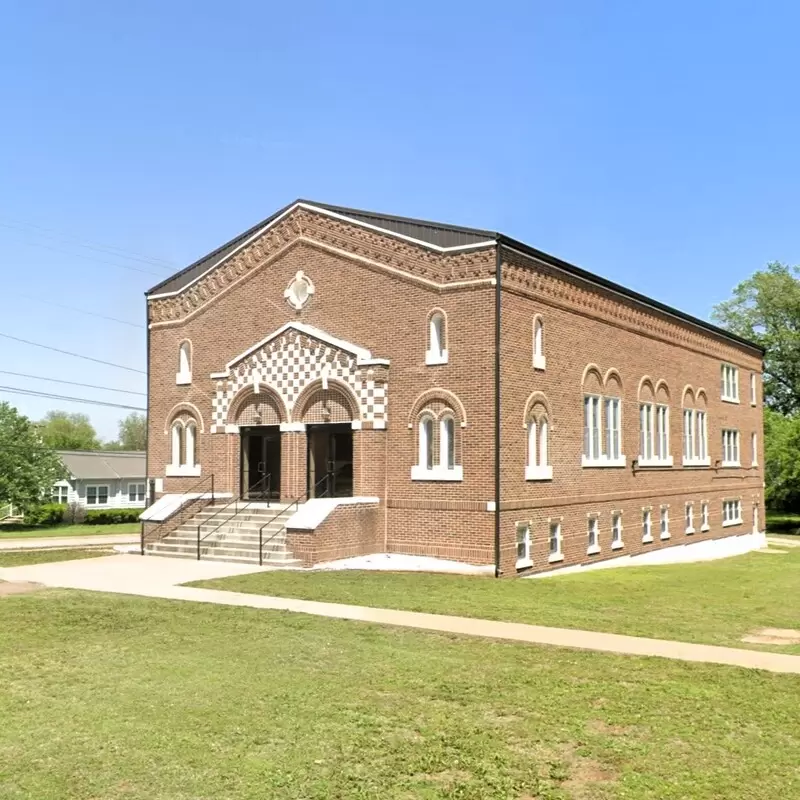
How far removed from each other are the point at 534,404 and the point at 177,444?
37.2 ft

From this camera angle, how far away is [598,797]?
6137mm

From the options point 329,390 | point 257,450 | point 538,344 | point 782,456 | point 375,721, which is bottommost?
point 375,721

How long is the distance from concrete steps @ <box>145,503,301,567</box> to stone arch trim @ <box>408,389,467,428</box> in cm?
410

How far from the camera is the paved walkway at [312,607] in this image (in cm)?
1078


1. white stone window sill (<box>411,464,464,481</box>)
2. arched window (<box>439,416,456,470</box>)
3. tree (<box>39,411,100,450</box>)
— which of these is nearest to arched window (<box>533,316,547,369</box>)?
arched window (<box>439,416,456,470</box>)

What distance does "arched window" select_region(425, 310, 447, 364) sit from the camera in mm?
21609

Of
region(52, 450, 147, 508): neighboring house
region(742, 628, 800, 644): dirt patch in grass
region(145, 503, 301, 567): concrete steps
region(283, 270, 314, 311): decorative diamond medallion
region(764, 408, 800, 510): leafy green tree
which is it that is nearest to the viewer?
region(742, 628, 800, 644): dirt patch in grass

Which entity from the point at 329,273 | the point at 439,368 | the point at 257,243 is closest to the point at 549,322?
the point at 439,368

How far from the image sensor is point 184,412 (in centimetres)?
2681

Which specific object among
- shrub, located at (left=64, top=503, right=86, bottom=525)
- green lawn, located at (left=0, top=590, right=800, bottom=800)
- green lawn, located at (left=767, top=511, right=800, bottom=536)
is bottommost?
green lawn, located at (left=767, top=511, right=800, bottom=536)

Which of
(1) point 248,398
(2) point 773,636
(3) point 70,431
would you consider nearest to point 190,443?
(1) point 248,398

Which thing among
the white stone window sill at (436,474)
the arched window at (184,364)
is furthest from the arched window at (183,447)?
the white stone window sill at (436,474)

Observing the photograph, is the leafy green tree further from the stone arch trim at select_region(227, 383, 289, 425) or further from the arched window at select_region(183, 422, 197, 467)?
the arched window at select_region(183, 422, 197, 467)

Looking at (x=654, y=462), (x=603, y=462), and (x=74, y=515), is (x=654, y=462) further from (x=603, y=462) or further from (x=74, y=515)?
(x=74, y=515)
